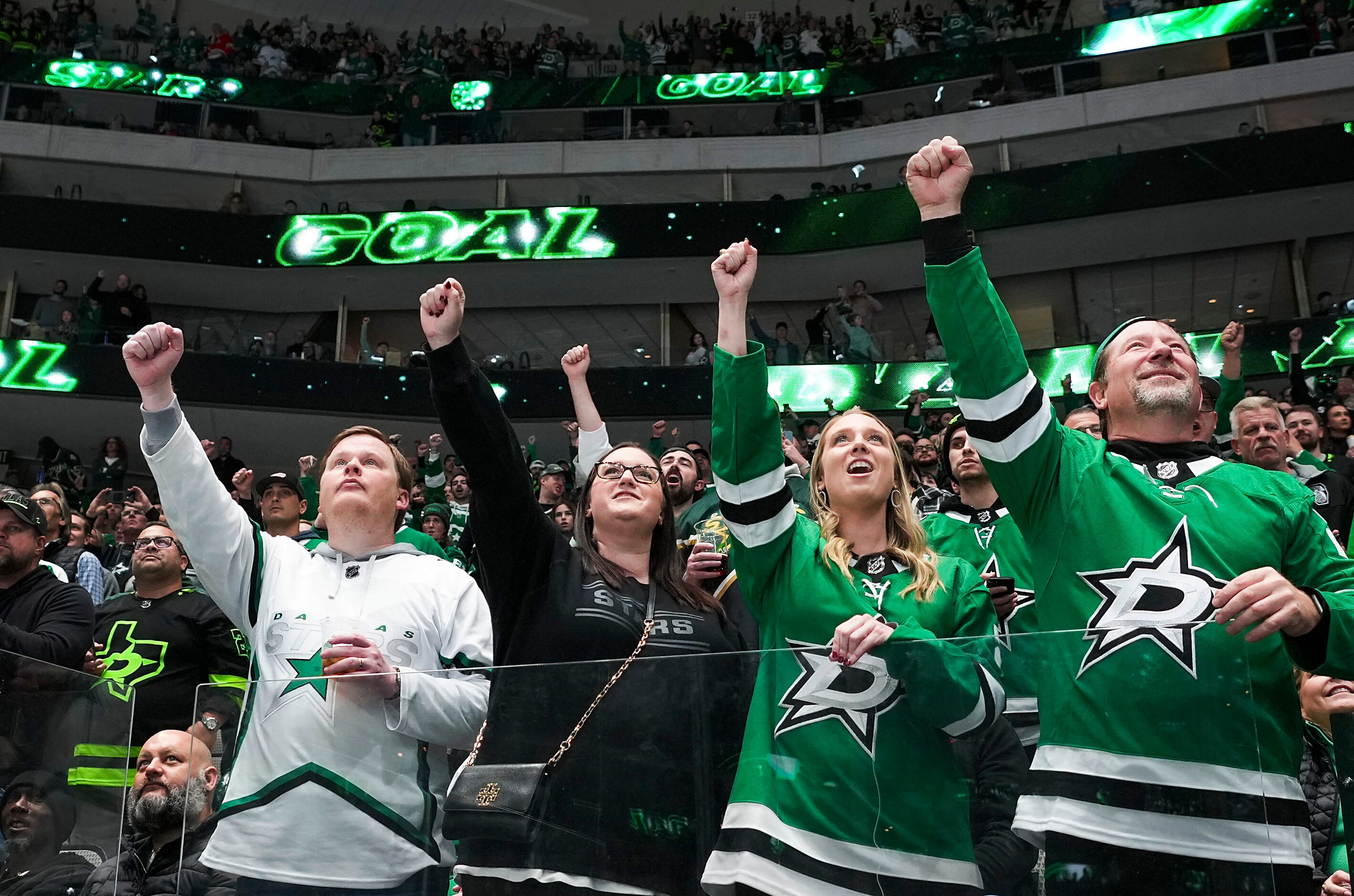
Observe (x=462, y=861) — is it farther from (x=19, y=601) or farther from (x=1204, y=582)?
(x=19, y=601)

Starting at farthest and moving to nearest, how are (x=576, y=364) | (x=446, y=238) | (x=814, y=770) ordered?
(x=446, y=238) < (x=576, y=364) < (x=814, y=770)

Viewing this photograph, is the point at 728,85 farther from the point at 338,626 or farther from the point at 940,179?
the point at 338,626

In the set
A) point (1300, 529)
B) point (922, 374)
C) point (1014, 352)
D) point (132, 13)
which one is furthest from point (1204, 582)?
point (132, 13)

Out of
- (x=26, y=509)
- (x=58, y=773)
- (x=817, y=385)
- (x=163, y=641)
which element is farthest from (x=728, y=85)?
(x=58, y=773)

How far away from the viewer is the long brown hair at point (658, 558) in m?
2.62

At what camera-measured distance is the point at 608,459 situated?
9.32 ft

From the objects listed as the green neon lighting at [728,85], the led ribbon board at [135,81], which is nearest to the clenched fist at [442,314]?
the green neon lighting at [728,85]

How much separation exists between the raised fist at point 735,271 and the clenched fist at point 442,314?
539mm

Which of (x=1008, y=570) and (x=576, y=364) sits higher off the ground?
(x=576, y=364)

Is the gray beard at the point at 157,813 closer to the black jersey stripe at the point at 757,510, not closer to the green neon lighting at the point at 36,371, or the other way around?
the black jersey stripe at the point at 757,510

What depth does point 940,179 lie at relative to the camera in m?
2.20

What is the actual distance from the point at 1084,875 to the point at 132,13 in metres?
21.4

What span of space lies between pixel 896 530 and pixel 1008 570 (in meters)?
0.37

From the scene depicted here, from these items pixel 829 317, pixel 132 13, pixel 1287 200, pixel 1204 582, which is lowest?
pixel 1204 582
